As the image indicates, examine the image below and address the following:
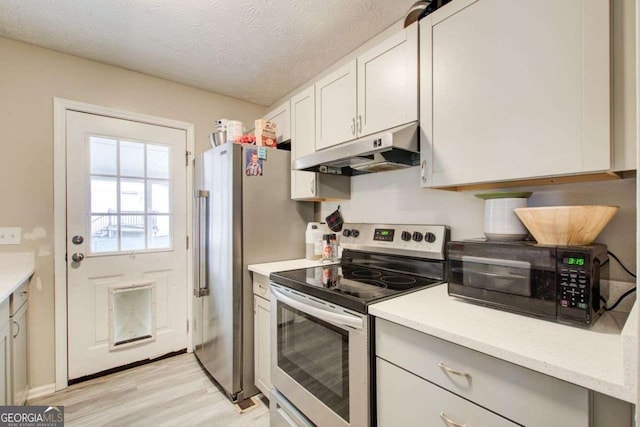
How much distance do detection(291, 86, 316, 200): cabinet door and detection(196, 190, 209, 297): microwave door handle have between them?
695 mm

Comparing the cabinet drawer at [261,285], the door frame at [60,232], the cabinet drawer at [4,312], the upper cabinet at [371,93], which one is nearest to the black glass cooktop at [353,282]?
the cabinet drawer at [261,285]

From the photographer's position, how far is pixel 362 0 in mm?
1596

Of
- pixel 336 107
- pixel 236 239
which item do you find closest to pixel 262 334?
pixel 236 239

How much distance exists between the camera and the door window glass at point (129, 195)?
2227 millimetres

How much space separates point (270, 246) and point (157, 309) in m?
1.27

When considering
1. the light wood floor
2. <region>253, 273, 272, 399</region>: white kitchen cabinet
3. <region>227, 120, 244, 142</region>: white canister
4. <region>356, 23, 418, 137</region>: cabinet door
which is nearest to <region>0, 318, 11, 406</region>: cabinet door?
the light wood floor

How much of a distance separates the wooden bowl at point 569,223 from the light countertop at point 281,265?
1.30 metres

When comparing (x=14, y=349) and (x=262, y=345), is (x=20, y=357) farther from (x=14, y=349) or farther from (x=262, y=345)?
(x=262, y=345)

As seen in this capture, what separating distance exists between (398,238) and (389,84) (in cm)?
86

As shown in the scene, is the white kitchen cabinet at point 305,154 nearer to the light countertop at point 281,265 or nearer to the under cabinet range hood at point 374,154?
the under cabinet range hood at point 374,154

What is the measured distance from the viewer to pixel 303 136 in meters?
2.02

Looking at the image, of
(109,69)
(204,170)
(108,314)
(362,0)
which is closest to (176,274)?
(108,314)

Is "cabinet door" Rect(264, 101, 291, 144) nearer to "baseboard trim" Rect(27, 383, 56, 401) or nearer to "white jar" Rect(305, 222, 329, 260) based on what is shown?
"white jar" Rect(305, 222, 329, 260)

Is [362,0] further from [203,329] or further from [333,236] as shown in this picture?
[203,329]
